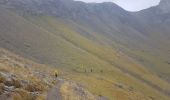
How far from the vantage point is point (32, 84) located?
52656 millimetres

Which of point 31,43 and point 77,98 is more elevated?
point 31,43

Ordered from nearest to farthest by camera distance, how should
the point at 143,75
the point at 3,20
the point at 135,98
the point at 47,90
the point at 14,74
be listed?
the point at 14,74, the point at 47,90, the point at 135,98, the point at 3,20, the point at 143,75

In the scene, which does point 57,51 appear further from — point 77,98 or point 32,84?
point 32,84

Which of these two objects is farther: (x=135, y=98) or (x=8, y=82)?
(x=135, y=98)

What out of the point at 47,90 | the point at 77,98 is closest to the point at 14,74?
the point at 47,90

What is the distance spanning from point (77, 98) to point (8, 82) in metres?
20.2

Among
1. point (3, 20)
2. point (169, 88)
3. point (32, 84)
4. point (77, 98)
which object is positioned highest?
point (3, 20)

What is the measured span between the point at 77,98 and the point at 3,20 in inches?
4231

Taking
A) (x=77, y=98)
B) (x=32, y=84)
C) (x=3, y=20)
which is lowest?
(x=77, y=98)

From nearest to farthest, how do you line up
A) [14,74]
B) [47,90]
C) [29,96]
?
[29,96] < [14,74] < [47,90]

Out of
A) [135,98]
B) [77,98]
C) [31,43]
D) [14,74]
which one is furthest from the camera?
[31,43]

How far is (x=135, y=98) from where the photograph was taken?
110 metres

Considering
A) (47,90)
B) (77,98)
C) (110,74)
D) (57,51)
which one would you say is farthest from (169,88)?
(47,90)

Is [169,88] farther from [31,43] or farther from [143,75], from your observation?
[31,43]
